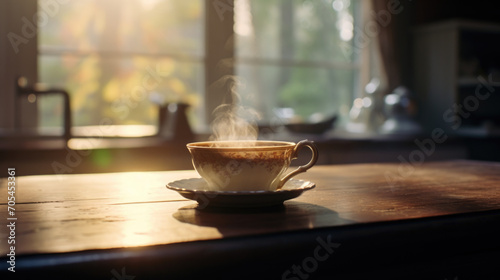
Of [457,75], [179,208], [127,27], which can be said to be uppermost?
[127,27]

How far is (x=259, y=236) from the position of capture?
56 cm

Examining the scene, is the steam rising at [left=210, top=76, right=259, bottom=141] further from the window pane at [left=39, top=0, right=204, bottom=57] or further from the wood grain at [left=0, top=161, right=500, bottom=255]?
the wood grain at [left=0, top=161, right=500, bottom=255]

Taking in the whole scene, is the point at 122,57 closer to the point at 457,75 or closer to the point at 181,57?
the point at 181,57

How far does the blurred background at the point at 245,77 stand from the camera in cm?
253

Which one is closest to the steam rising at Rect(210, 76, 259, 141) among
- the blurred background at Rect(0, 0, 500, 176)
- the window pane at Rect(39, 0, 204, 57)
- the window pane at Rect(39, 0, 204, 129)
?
the blurred background at Rect(0, 0, 500, 176)

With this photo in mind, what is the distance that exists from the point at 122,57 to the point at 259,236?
2.69m

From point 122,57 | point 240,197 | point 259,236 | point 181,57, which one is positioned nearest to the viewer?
point 259,236

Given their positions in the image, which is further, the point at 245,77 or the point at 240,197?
the point at 245,77

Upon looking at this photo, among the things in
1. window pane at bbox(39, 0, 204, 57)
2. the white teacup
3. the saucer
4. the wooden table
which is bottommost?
the wooden table

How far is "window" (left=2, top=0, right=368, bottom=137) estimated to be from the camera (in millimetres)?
2941

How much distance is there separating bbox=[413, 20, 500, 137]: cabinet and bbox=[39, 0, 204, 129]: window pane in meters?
1.70

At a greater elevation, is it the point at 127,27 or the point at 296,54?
the point at 127,27

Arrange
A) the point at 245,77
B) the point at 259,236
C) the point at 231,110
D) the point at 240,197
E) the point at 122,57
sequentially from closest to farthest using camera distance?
the point at 259,236 < the point at 240,197 < the point at 122,57 < the point at 231,110 < the point at 245,77

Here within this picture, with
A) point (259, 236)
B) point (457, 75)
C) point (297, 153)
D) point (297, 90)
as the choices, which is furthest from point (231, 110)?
point (259, 236)
